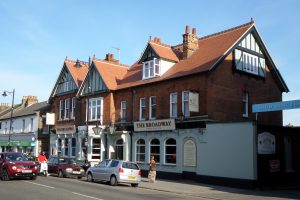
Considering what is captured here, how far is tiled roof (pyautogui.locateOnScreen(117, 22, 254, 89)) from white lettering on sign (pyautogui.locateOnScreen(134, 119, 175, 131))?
11.3 feet

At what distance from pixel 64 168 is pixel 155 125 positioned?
24.7ft

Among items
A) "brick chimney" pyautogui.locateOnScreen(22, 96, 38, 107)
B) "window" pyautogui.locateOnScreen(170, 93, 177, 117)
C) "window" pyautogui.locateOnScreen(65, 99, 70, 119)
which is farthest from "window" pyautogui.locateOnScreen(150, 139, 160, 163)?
"brick chimney" pyautogui.locateOnScreen(22, 96, 38, 107)

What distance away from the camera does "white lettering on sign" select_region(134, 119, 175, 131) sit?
28791mm

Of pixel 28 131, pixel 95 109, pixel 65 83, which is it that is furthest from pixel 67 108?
pixel 28 131

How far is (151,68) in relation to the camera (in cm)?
3262

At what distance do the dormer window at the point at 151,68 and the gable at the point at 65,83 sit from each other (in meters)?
11.3

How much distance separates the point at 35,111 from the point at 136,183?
29672mm

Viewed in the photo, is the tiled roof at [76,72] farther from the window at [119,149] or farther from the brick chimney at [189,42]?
the brick chimney at [189,42]

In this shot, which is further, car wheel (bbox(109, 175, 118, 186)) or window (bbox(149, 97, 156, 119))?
window (bbox(149, 97, 156, 119))

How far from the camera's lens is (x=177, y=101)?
29.3 m

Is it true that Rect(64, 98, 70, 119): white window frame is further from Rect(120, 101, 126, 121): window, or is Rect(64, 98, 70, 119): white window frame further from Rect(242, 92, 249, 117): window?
Rect(242, 92, 249, 117): window

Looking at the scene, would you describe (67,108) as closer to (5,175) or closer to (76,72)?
(76,72)

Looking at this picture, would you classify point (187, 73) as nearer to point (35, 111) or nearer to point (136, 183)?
point (136, 183)

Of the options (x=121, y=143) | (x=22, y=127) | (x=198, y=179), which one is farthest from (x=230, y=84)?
(x=22, y=127)
